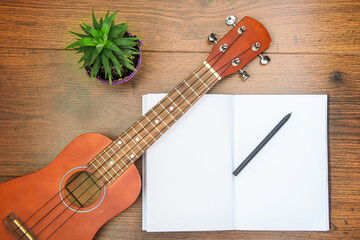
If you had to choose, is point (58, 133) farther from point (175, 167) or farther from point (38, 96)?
point (175, 167)

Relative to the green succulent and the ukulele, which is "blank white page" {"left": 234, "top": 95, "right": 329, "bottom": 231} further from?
the green succulent

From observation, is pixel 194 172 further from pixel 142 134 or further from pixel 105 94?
pixel 105 94

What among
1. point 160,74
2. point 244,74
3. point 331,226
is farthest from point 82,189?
point 331,226

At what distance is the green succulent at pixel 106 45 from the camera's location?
0.54 meters

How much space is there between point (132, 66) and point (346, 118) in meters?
0.50

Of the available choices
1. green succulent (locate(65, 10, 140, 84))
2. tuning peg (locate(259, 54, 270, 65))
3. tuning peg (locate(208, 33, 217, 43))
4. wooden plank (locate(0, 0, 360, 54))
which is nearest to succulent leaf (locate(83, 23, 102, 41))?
green succulent (locate(65, 10, 140, 84))

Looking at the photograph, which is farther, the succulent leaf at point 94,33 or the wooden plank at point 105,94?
the wooden plank at point 105,94

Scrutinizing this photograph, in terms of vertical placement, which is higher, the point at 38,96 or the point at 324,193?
the point at 38,96

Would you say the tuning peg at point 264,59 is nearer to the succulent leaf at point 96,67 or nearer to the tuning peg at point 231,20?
the tuning peg at point 231,20

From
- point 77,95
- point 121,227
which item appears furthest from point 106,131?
point 121,227

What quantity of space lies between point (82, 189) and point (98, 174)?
0.05 metres

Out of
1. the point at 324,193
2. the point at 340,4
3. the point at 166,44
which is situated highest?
the point at 166,44

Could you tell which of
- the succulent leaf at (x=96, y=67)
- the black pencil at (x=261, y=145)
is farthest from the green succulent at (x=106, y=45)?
the black pencil at (x=261, y=145)

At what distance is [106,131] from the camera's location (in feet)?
2.19
